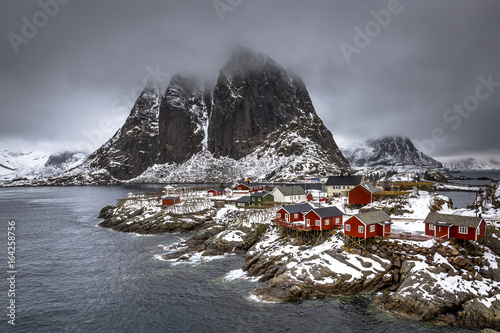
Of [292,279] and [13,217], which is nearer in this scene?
[292,279]

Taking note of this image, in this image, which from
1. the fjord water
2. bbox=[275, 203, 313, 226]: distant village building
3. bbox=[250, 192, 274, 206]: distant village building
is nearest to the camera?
the fjord water

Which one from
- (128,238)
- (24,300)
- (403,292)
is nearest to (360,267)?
(403,292)

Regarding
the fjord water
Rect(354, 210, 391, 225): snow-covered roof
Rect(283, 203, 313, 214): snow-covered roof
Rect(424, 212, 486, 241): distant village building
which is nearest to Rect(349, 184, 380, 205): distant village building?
Rect(283, 203, 313, 214): snow-covered roof

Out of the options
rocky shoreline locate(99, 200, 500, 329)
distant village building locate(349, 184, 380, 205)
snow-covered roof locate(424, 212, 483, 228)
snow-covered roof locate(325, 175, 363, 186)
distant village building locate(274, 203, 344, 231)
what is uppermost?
snow-covered roof locate(325, 175, 363, 186)

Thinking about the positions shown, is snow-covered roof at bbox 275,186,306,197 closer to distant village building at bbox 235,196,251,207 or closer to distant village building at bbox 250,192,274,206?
distant village building at bbox 250,192,274,206

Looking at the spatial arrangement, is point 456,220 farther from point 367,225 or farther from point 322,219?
point 322,219

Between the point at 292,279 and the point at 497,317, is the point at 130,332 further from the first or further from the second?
the point at 497,317

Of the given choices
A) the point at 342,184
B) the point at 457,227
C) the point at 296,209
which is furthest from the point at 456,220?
the point at 342,184
